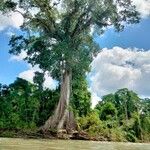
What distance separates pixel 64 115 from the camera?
33.3 meters

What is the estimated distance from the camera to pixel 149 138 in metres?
40.9

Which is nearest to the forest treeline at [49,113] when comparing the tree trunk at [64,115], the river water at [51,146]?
the tree trunk at [64,115]

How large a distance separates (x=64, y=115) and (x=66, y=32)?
248 inches

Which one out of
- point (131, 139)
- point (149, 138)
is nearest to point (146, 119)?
point (149, 138)

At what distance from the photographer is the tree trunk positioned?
32.8 m

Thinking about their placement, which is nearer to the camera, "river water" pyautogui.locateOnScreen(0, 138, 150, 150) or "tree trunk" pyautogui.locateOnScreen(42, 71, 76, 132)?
"river water" pyautogui.locateOnScreen(0, 138, 150, 150)

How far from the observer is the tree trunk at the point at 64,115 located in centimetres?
3278

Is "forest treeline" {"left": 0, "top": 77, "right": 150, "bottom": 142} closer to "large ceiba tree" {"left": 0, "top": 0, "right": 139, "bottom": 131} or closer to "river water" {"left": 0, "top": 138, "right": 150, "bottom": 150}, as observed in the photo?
"large ceiba tree" {"left": 0, "top": 0, "right": 139, "bottom": 131}

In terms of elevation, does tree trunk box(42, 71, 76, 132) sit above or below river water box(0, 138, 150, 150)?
above

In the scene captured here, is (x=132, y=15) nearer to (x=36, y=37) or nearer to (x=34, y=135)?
(x=36, y=37)

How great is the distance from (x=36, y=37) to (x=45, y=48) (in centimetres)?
126

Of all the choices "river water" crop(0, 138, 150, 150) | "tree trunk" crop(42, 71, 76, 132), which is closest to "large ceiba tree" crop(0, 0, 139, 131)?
"tree trunk" crop(42, 71, 76, 132)

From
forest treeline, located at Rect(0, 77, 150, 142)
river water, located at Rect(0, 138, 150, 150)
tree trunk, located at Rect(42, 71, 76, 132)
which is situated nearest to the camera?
river water, located at Rect(0, 138, 150, 150)

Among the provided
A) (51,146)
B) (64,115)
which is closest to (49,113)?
(64,115)
